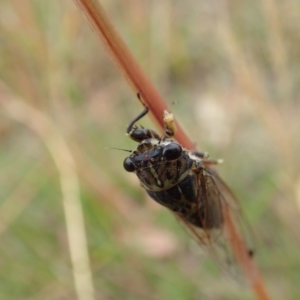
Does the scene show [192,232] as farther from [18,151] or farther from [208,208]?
[18,151]

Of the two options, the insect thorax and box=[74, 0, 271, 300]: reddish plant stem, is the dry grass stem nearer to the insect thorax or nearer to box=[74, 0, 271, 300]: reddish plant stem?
the insect thorax

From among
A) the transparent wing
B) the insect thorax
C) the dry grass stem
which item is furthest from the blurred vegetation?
the insect thorax

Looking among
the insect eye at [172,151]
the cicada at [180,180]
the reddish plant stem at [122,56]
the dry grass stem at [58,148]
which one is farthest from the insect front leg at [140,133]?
the dry grass stem at [58,148]

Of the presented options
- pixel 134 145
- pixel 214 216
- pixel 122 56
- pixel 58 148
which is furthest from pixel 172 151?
pixel 134 145

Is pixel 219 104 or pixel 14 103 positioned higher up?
pixel 219 104

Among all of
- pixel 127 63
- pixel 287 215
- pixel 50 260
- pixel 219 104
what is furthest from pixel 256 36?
pixel 127 63

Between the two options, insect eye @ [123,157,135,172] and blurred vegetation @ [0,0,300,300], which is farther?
blurred vegetation @ [0,0,300,300]
